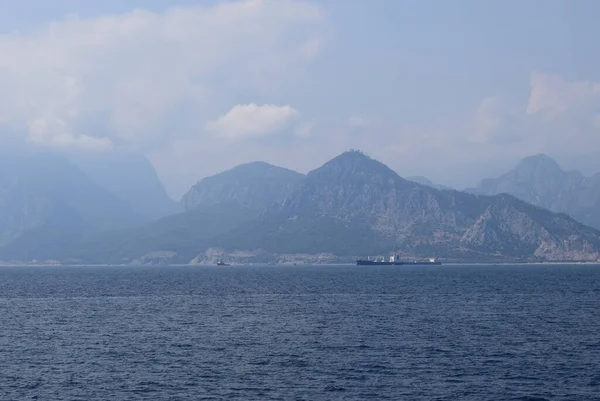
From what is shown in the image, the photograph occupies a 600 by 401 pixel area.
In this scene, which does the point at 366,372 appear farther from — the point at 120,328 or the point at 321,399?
the point at 120,328

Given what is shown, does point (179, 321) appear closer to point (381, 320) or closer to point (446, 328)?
point (381, 320)

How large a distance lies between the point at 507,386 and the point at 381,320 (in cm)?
6305

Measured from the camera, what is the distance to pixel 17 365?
104 m

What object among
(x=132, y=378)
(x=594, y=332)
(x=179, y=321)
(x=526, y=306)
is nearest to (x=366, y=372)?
(x=132, y=378)

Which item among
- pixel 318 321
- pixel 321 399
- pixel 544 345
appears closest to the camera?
pixel 321 399

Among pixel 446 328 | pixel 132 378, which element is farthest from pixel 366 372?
pixel 446 328

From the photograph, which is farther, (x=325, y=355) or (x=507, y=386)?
(x=325, y=355)

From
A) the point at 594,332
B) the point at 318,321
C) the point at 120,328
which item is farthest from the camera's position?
the point at 318,321

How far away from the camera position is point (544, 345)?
118m

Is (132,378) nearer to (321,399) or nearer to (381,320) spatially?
(321,399)

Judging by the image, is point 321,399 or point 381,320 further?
point 381,320

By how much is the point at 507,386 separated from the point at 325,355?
2791cm

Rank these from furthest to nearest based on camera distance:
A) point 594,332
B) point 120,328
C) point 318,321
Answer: point 318,321 → point 120,328 → point 594,332

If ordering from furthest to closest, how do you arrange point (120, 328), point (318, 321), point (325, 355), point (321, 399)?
point (318, 321) < point (120, 328) < point (325, 355) < point (321, 399)
